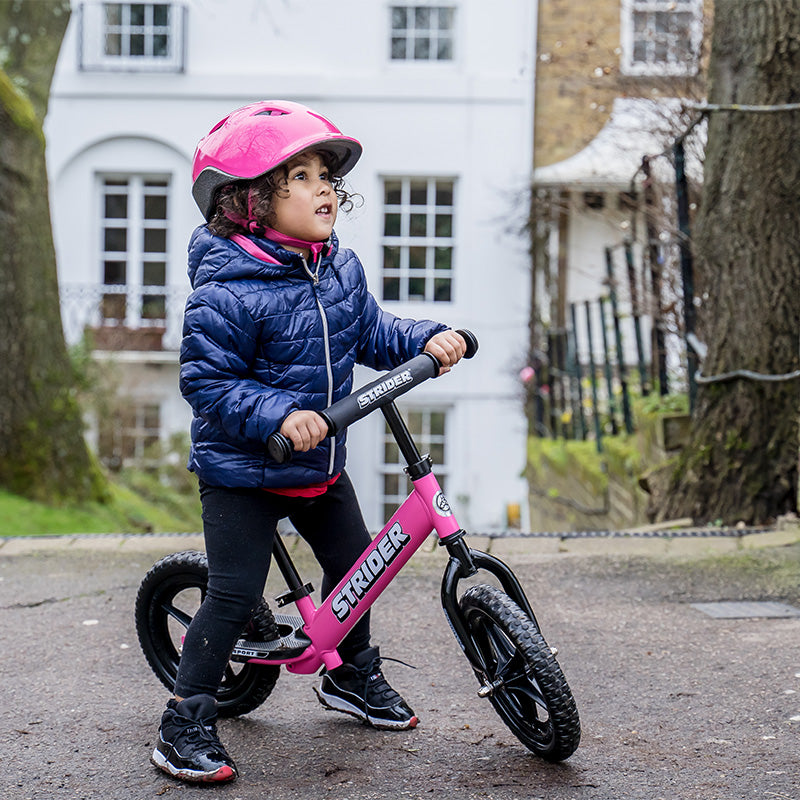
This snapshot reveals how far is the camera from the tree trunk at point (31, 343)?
8336mm

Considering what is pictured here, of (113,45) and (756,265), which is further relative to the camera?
(113,45)

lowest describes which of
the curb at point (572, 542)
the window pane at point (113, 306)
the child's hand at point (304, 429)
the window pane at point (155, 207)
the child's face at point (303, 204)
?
the curb at point (572, 542)

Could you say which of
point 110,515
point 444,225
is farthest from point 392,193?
point 110,515

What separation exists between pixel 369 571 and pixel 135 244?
1358 cm

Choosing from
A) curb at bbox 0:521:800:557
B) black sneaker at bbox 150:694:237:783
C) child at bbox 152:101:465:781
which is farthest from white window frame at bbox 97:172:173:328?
black sneaker at bbox 150:694:237:783

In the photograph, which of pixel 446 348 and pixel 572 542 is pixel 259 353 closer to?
pixel 446 348

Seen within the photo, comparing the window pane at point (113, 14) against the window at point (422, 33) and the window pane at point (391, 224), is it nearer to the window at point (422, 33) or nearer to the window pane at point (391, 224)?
the window at point (422, 33)

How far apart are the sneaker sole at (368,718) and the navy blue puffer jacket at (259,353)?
663 mm

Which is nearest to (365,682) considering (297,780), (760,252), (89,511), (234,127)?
(297,780)

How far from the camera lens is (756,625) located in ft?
12.9

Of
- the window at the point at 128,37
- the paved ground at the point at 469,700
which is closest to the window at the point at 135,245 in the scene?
the window at the point at 128,37

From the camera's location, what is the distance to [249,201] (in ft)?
9.11

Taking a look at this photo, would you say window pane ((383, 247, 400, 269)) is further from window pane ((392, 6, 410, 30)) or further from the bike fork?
the bike fork

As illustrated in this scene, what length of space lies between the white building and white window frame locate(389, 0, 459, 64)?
3 cm
